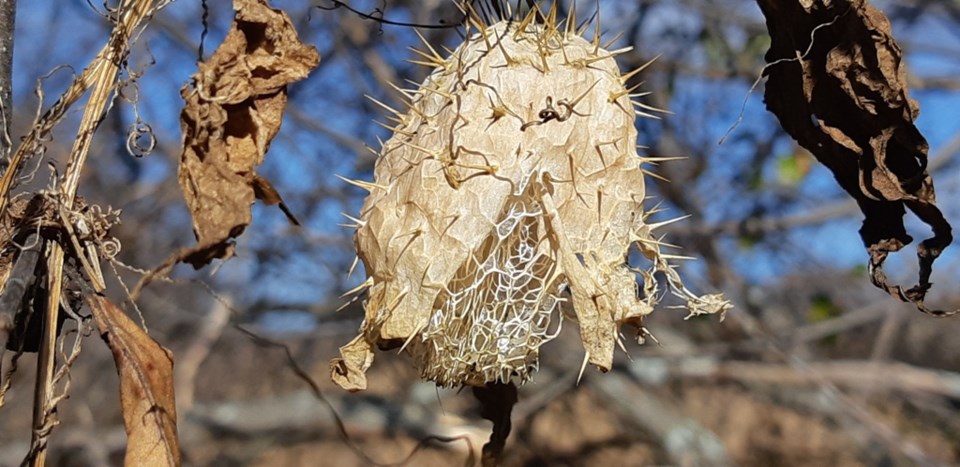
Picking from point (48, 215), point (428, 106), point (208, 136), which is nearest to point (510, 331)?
point (428, 106)

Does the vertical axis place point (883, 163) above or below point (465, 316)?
above

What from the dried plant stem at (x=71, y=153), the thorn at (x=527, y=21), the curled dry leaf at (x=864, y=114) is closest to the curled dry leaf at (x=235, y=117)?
the dried plant stem at (x=71, y=153)

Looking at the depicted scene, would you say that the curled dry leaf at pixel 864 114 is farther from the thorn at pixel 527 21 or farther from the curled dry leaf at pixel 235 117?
the curled dry leaf at pixel 235 117

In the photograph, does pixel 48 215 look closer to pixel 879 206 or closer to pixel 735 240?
pixel 879 206

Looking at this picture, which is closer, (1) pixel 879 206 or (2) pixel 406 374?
(1) pixel 879 206

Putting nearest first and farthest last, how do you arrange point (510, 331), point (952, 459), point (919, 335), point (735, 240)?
1. point (510, 331)
2. point (735, 240)
3. point (952, 459)
4. point (919, 335)

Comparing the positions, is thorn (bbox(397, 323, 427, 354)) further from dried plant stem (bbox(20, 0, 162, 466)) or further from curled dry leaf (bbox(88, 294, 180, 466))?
dried plant stem (bbox(20, 0, 162, 466))

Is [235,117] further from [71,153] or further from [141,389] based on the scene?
[141,389]
